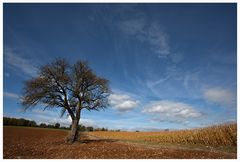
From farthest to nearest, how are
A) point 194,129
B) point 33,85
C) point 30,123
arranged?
Answer: point 30,123 < point 194,129 < point 33,85

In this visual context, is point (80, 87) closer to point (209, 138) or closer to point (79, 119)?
point (79, 119)

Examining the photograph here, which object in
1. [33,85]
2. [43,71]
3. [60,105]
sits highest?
[43,71]

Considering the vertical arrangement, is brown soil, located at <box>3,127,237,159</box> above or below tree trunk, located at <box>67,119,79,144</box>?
below

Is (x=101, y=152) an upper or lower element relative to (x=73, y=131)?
lower

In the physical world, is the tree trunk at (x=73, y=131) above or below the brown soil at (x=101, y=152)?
above

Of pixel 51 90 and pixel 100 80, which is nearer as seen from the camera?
pixel 51 90

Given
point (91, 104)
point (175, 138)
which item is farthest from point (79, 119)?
point (175, 138)

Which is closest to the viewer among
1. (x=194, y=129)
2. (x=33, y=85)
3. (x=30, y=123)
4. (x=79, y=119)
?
(x=33, y=85)

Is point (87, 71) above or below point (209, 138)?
above

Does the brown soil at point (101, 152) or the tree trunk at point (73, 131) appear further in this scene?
the tree trunk at point (73, 131)

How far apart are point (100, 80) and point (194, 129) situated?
15.8m

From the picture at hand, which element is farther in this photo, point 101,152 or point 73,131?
point 73,131

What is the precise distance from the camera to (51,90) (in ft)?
84.6

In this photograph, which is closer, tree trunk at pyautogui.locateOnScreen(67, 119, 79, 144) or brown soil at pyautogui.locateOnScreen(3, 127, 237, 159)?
brown soil at pyautogui.locateOnScreen(3, 127, 237, 159)
